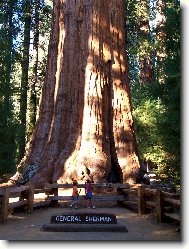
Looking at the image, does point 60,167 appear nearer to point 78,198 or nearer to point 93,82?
point 78,198

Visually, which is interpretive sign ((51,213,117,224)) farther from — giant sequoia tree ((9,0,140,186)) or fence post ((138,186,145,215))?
giant sequoia tree ((9,0,140,186))

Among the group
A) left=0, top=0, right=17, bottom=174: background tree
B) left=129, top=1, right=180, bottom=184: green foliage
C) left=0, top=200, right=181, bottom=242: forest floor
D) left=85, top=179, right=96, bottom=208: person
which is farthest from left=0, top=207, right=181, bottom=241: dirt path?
left=0, top=0, right=17, bottom=174: background tree

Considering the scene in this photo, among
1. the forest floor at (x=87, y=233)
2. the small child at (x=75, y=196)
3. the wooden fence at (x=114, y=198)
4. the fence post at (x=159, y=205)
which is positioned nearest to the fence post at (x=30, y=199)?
the wooden fence at (x=114, y=198)

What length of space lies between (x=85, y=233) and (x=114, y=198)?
16.8 ft

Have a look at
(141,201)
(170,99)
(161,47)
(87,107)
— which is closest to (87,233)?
(141,201)

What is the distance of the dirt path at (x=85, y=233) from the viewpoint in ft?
22.6

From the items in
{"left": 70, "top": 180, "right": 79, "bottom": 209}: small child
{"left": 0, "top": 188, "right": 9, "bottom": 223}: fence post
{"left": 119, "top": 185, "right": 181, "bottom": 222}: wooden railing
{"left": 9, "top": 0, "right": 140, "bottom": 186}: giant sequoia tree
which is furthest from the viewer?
{"left": 9, "top": 0, "right": 140, "bottom": 186}: giant sequoia tree

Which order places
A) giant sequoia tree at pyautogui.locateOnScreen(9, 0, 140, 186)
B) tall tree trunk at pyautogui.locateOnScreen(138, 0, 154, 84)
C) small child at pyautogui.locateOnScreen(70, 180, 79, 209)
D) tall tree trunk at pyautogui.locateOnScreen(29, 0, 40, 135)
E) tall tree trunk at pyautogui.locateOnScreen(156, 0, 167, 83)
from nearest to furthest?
small child at pyautogui.locateOnScreen(70, 180, 79, 209)
giant sequoia tree at pyautogui.locateOnScreen(9, 0, 140, 186)
tall tree trunk at pyautogui.locateOnScreen(156, 0, 167, 83)
tall tree trunk at pyautogui.locateOnScreen(138, 0, 154, 84)
tall tree trunk at pyautogui.locateOnScreen(29, 0, 40, 135)

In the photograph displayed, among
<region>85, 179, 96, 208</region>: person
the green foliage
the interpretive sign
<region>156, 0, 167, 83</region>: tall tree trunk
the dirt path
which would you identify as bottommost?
the dirt path

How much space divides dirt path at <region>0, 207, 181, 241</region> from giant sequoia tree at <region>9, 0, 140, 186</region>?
7.08 ft

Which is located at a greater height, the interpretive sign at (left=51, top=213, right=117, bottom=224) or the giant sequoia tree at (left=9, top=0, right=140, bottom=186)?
the giant sequoia tree at (left=9, top=0, right=140, bottom=186)

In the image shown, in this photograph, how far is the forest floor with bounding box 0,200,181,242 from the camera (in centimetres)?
685

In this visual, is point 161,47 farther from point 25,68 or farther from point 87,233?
point 87,233

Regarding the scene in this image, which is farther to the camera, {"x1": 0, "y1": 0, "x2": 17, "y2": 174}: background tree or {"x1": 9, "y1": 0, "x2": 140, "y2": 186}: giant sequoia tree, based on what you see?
{"x1": 0, "y1": 0, "x2": 17, "y2": 174}: background tree
